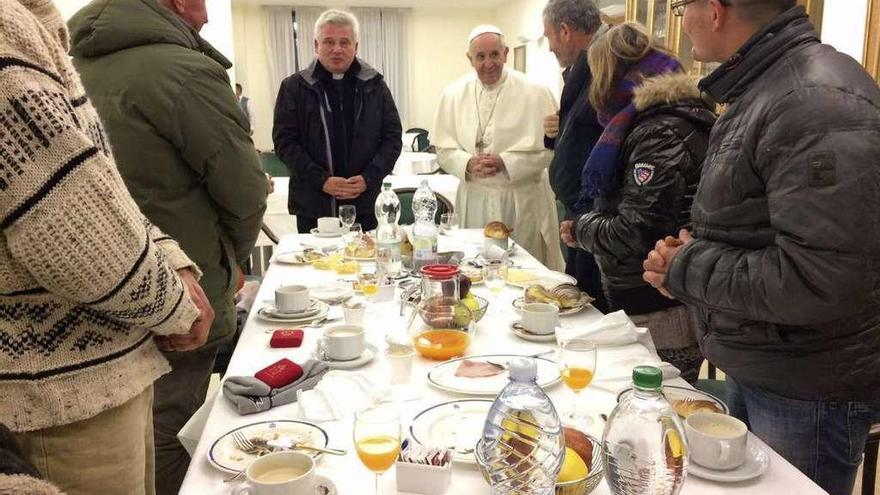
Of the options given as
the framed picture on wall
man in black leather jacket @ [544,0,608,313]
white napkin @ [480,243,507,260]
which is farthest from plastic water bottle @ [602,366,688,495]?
the framed picture on wall

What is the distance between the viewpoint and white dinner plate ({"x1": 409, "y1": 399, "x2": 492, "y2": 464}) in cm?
117

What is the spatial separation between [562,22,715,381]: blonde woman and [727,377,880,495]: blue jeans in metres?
0.62

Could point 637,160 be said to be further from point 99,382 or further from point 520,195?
point 520,195

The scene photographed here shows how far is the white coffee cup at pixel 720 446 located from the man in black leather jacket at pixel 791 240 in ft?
1.00

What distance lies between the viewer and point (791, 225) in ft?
4.12

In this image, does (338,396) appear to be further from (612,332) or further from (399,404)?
(612,332)

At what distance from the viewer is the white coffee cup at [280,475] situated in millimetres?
964

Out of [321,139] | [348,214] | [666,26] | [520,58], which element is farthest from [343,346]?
[520,58]

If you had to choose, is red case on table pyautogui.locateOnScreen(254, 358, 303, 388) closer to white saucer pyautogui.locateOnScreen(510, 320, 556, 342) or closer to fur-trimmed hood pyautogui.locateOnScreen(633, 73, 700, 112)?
white saucer pyautogui.locateOnScreen(510, 320, 556, 342)

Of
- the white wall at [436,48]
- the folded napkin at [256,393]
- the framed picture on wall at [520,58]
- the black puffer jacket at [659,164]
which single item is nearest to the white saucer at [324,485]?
the folded napkin at [256,393]

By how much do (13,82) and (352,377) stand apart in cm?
81

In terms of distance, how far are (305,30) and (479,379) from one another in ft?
33.7

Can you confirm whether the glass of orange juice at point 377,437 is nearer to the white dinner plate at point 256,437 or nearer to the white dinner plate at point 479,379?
the white dinner plate at point 256,437

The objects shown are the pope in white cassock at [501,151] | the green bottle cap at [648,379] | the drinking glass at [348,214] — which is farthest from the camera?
the pope in white cassock at [501,151]
